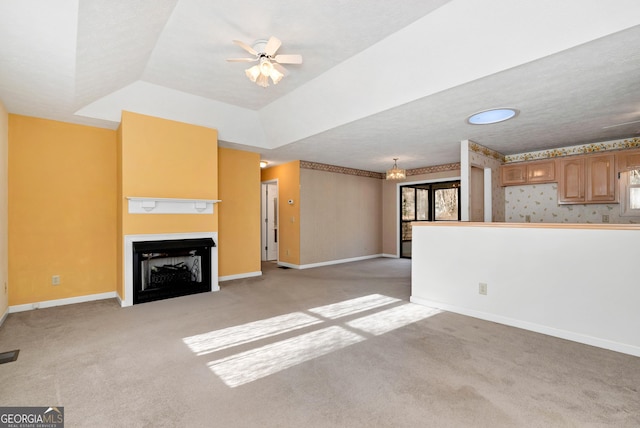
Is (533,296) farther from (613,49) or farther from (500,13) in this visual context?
(500,13)

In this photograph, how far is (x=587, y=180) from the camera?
4711 mm

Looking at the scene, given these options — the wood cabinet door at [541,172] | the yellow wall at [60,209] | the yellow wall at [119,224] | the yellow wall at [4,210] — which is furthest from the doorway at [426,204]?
the yellow wall at [4,210]

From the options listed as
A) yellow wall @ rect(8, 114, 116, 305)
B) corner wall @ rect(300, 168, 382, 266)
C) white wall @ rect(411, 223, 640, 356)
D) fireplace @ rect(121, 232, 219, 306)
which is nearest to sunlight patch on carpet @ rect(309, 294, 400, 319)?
white wall @ rect(411, 223, 640, 356)

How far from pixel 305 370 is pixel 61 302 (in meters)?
3.90

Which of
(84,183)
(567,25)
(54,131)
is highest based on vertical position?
(567,25)

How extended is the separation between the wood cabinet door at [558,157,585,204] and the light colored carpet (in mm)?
3213

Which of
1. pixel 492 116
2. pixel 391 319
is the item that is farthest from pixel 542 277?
pixel 492 116

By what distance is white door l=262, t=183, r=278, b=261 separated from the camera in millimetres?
7832

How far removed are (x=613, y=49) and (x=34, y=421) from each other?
4.83 metres

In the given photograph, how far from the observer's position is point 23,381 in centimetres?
209

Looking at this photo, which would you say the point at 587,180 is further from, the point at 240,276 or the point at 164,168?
the point at 164,168

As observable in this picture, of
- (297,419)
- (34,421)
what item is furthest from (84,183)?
(297,419)

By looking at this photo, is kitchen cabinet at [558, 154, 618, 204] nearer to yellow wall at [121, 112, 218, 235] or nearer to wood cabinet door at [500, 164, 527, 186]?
wood cabinet door at [500, 164, 527, 186]

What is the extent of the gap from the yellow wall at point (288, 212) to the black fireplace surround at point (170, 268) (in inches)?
94.7
